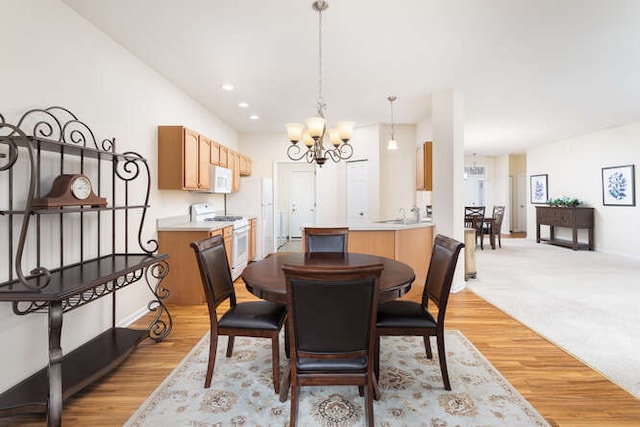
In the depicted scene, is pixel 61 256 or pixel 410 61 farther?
pixel 410 61

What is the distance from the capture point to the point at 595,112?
17.9 feet

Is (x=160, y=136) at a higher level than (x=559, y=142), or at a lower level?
lower

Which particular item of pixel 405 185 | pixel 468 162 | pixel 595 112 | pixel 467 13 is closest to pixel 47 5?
pixel 467 13

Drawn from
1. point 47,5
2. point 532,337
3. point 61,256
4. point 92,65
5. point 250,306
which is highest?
point 47,5

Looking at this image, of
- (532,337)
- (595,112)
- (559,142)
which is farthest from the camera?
(559,142)

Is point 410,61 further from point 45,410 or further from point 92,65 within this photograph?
point 45,410

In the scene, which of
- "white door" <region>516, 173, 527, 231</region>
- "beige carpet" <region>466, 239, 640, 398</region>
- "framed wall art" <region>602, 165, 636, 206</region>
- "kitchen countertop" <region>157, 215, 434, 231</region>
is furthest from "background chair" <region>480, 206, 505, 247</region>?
"kitchen countertop" <region>157, 215, 434, 231</region>

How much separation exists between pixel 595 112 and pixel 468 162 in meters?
5.39

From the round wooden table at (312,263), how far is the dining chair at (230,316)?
0.21m

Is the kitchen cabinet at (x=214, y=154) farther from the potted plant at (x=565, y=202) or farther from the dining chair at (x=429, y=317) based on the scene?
the potted plant at (x=565, y=202)

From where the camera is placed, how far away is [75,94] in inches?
101

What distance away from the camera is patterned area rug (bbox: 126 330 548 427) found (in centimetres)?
183

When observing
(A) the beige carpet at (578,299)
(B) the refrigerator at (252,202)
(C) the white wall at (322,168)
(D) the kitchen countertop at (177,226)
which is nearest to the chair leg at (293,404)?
(A) the beige carpet at (578,299)

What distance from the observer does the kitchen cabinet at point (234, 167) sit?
5.52 meters
